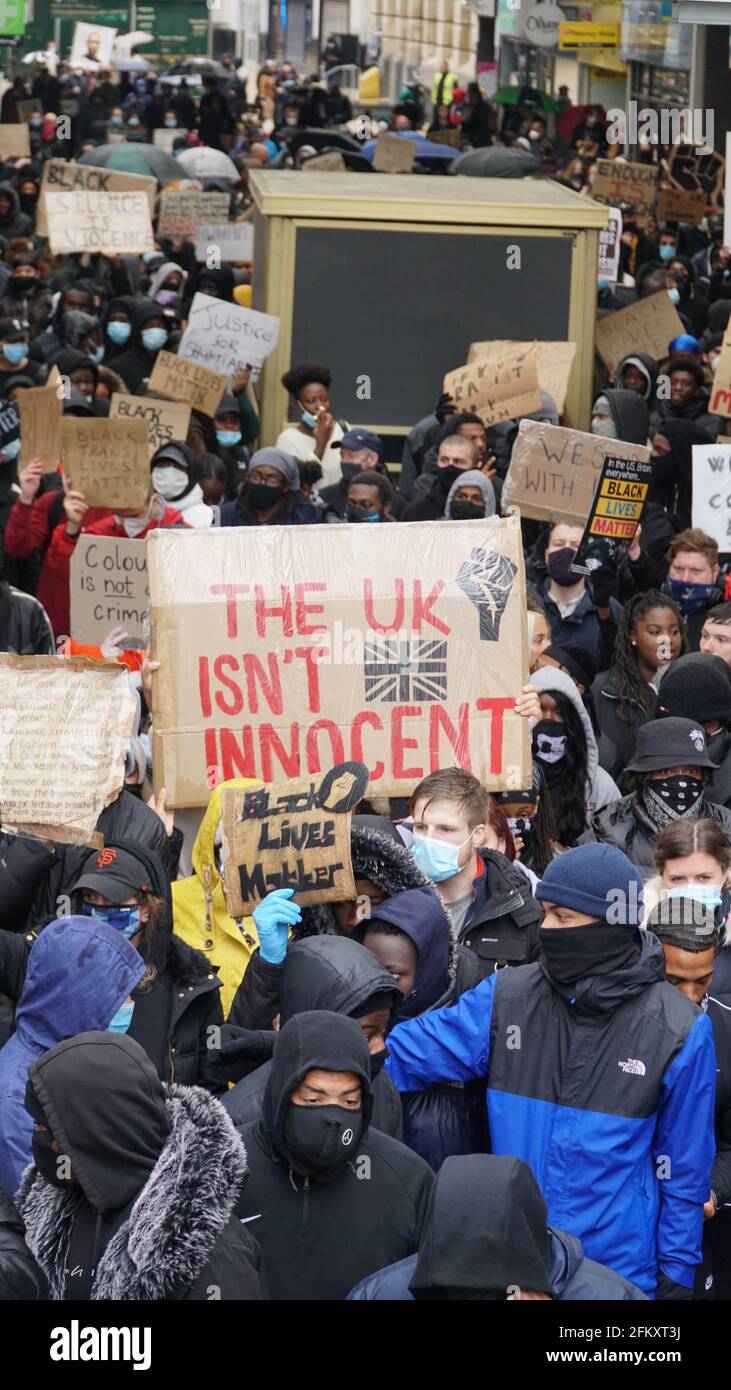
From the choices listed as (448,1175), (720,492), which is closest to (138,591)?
(720,492)

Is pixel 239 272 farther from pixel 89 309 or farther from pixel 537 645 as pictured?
pixel 537 645

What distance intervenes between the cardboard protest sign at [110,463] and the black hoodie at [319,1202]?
4.60 m

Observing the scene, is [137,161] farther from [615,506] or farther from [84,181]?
[615,506]

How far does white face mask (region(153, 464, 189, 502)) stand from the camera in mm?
8148

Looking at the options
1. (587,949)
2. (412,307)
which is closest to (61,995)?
(587,949)

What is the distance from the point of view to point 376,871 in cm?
446

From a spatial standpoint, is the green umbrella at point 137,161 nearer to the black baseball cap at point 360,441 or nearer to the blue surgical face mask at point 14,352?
the blue surgical face mask at point 14,352

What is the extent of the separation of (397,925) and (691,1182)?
2.52ft

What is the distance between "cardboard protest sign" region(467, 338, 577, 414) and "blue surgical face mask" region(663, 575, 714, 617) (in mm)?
2916

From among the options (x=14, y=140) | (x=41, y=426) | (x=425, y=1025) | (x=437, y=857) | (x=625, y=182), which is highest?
(x=14, y=140)

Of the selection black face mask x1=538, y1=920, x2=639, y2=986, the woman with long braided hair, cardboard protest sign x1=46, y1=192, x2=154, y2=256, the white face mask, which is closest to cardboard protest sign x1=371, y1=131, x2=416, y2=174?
cardboard protest sign x1=46, y1=192, x2=154, y2=256

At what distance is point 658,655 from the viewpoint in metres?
6.64

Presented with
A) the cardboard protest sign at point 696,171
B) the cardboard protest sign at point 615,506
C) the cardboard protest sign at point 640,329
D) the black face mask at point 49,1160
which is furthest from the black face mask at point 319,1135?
the cardboard protest sign at point 696,171

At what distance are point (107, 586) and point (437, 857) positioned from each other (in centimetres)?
263
